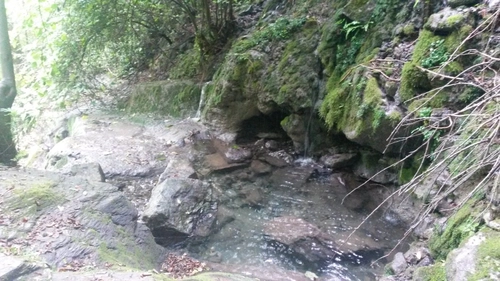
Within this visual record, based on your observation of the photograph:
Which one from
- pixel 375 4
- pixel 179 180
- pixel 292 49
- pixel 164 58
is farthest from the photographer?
pixel 164 58

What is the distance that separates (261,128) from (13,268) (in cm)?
569

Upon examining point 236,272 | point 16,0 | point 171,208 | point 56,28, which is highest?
point 16,0

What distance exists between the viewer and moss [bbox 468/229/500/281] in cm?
247

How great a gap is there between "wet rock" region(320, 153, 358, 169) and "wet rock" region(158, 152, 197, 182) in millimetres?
2358

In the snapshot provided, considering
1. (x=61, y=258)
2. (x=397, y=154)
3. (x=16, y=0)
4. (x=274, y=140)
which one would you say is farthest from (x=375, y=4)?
(x=16, y=0)

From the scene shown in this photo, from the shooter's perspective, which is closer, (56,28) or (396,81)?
(396,81)

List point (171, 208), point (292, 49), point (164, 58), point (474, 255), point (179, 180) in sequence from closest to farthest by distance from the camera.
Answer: point (474, 255) < point (171, 208) < point (179, 180) < point (292, 49) < point (164, 58)

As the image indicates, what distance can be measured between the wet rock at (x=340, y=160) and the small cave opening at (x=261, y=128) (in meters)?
1.38

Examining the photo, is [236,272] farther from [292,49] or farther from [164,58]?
[164,58]

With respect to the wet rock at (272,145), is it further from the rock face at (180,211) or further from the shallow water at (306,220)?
the rock face at (180,211)

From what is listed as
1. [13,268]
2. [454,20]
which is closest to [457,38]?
[454,20]

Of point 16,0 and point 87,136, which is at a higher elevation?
point 16,0

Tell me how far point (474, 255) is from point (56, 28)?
28.4 feet

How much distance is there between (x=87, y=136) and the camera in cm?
767
